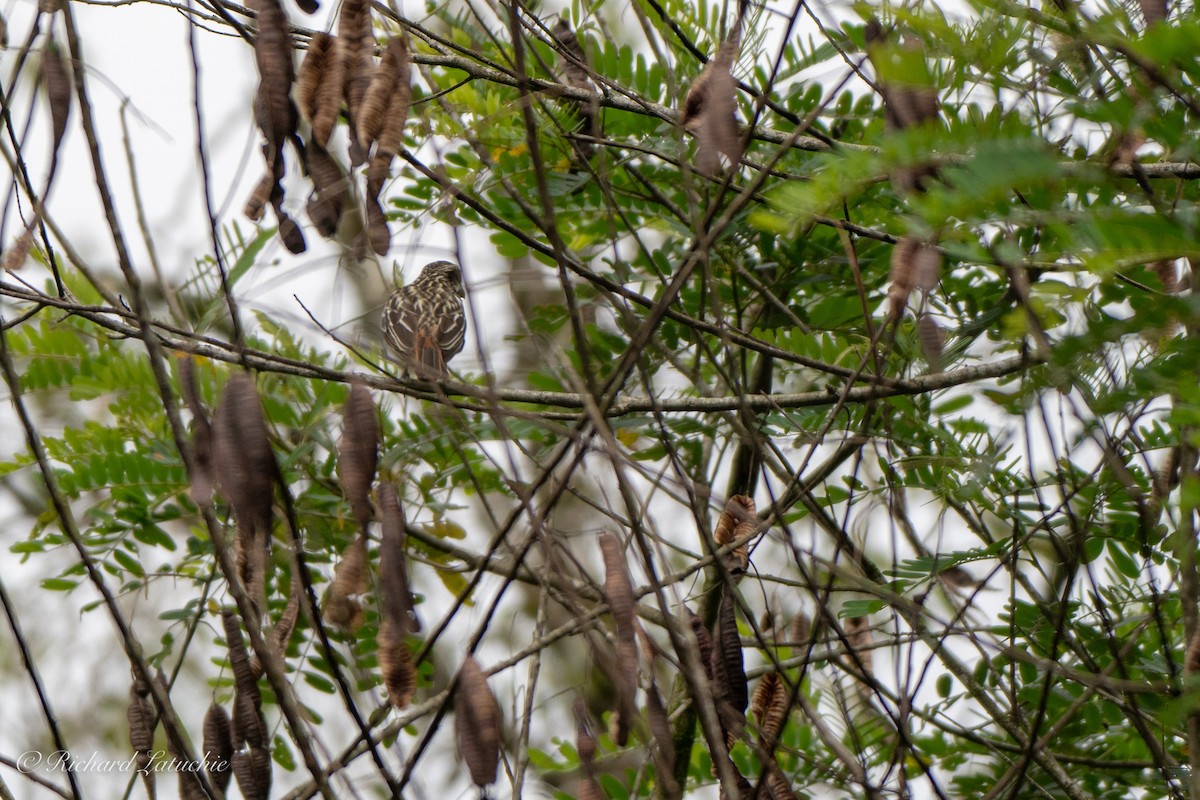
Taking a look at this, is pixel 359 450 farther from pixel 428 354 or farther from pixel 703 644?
pixel 428 354

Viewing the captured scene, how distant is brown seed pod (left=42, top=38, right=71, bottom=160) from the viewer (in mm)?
2006

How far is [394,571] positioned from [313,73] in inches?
33.7

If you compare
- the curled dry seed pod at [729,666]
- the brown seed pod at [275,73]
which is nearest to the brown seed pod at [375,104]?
the brown seed pod at [275,73]

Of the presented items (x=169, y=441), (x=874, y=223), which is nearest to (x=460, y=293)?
(x=169, y=441)

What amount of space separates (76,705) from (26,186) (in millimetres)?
7422

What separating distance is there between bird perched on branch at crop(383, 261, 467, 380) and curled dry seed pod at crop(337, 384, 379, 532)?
1.24 meters

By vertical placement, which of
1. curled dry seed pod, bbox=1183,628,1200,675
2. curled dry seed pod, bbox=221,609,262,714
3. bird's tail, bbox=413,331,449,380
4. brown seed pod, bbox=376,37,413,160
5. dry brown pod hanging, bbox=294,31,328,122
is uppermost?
bird's tail, bbox=413,331,449,380

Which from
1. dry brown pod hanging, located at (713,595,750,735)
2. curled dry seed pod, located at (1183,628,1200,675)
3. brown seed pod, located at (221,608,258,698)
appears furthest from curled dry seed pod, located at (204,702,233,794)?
curled dry seed pod, located at (1183,628,1200,675)

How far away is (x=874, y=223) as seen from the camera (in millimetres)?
3717

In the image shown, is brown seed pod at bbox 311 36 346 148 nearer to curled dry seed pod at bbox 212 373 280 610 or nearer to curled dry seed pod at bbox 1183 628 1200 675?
curled dry seed pod at bbox 212 373 280 610

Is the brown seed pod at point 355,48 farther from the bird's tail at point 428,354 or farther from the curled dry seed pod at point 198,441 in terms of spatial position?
the bird's tail at point 428,354

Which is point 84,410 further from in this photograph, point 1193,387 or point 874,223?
point 1193,387

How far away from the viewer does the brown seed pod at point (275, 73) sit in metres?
1.91

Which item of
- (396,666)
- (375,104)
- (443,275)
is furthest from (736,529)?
(443,275)
